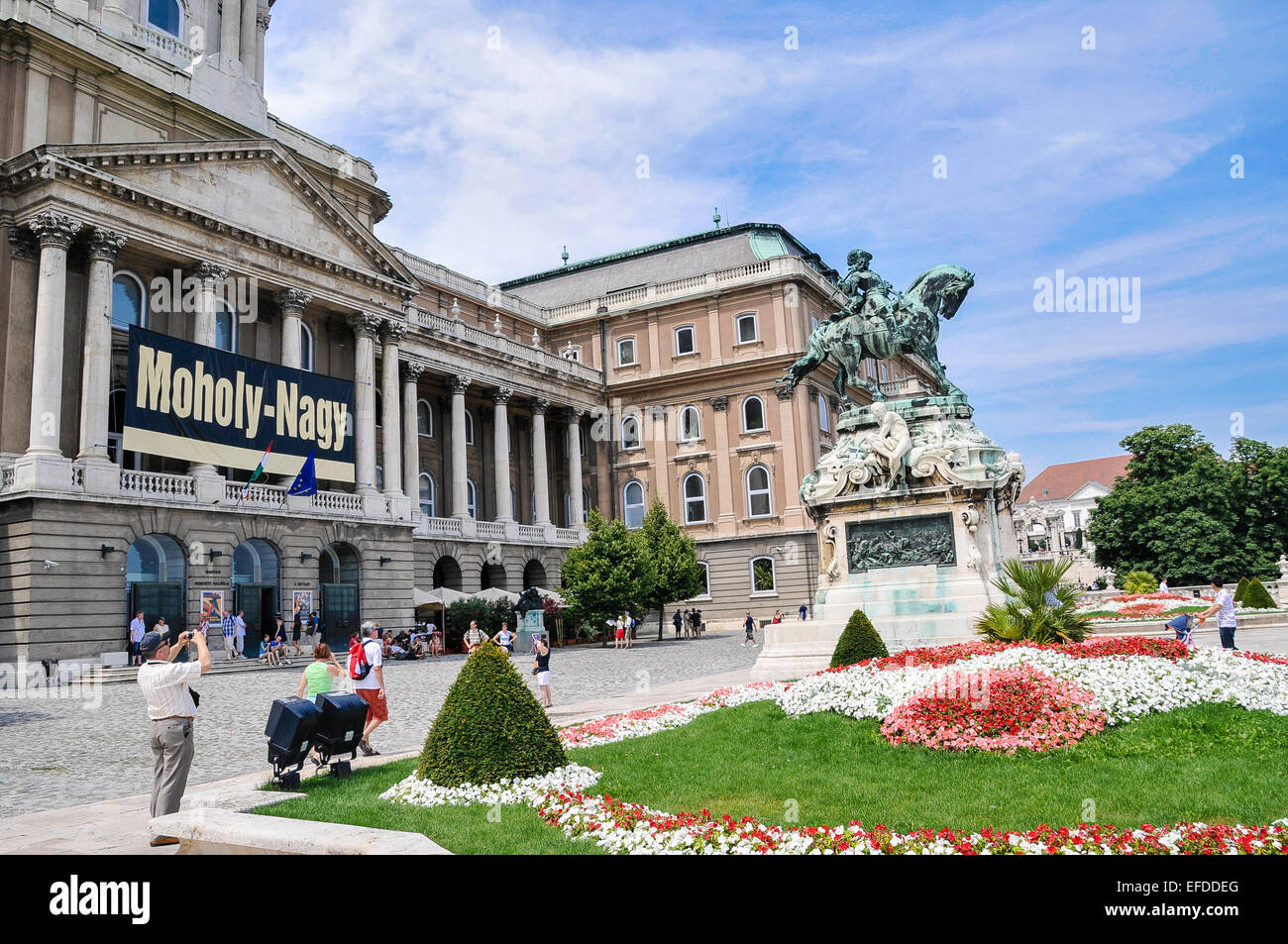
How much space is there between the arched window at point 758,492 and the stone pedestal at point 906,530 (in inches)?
1359

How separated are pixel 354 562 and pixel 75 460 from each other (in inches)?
432

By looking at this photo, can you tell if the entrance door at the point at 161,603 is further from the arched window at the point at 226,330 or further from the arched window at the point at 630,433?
the arched window at the point at 630,433

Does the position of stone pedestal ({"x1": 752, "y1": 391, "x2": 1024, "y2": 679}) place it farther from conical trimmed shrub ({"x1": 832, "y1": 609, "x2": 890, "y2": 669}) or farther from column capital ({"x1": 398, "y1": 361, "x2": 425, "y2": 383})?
column capital ({"x1": 398, "y1": 361, "x2": 425, "y2": 383})

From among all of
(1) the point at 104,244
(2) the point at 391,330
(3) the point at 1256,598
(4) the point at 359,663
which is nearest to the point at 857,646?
(4) the point at 359,663

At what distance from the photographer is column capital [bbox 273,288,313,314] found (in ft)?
116

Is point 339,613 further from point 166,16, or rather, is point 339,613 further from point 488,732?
point 488,732

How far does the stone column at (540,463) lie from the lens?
169 feet

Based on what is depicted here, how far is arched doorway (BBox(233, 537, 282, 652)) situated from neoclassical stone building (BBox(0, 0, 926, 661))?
105mm

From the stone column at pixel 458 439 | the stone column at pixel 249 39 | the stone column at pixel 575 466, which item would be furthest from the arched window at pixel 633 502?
the stone column at pixel 249 39

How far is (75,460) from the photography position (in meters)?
28.1

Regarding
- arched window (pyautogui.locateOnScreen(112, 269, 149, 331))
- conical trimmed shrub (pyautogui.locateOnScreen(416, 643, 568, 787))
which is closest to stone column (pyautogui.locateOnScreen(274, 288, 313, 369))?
arched window (pyautogui.locateOnScreen(112, 269, 149, 331))
